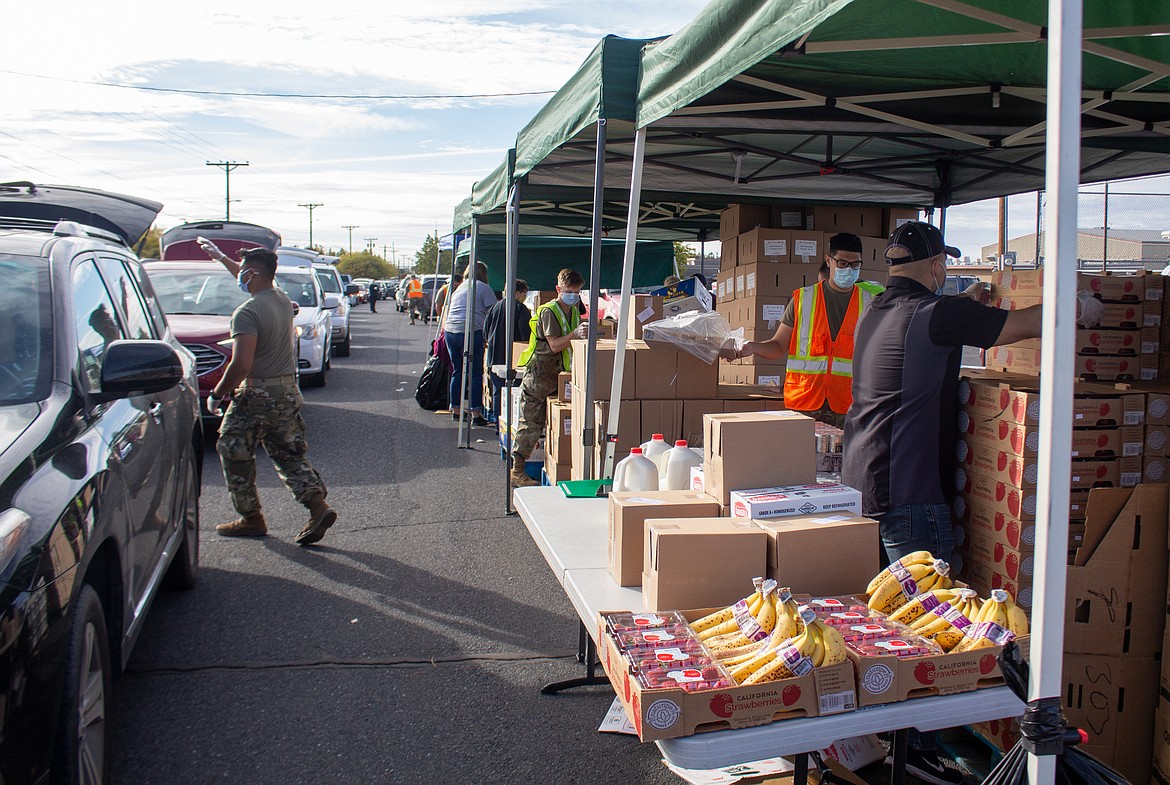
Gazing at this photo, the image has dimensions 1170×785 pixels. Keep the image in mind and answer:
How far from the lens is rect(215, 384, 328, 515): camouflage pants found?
5855 mm

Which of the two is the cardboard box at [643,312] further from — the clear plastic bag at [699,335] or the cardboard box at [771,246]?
the cardboard box at [771,246]

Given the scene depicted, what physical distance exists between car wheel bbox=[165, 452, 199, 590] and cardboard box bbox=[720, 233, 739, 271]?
179 inches

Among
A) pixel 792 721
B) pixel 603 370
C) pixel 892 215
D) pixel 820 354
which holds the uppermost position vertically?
pixel 892 215

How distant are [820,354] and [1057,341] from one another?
3.50 m

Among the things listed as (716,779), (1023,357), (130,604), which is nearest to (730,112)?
(1023,357)

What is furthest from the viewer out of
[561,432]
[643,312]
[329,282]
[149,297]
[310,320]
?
[329,282]

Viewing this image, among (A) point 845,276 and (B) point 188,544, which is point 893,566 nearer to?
(A) point 845,276

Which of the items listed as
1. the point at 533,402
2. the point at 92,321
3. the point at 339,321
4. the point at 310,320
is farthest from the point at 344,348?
the point at 92,321

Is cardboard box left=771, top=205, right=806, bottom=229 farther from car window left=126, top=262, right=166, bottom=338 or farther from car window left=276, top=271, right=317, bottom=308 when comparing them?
car window left=276, top=271, right=317, bottom=308

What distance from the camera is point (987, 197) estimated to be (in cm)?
759

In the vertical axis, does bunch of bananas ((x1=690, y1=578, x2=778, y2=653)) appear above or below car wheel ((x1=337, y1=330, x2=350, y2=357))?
below

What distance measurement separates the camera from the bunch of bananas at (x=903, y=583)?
2.54 m

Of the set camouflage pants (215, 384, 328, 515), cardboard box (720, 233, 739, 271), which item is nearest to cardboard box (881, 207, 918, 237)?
cardboard box (720, 233, 739, 271)

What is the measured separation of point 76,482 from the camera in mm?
2691
